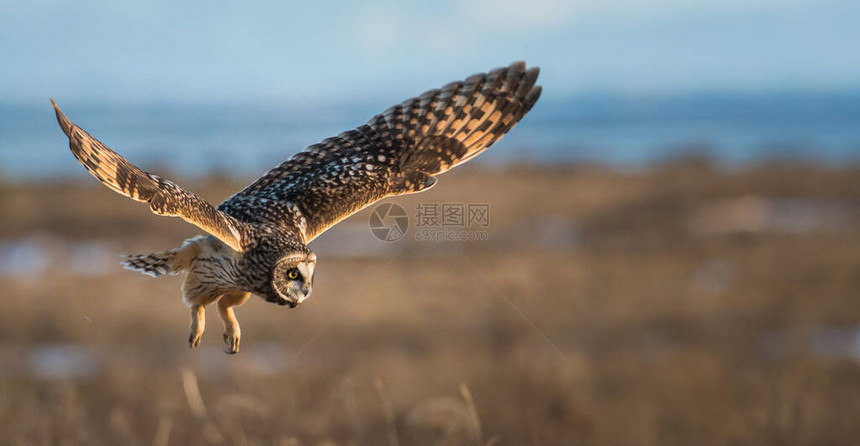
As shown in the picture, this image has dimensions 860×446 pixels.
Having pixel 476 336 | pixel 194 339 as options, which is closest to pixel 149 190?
pixel 194 339

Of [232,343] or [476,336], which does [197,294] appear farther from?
[476,336]

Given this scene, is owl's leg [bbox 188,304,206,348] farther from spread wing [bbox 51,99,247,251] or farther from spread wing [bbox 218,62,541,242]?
spread wing [bbox 218,62,541,242]

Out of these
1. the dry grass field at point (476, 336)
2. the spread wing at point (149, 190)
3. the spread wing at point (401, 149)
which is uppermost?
the spread wing at point (149, 190)

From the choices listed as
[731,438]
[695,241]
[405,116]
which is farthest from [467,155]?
[695,241]

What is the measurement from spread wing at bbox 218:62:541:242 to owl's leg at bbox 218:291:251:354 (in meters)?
0.83

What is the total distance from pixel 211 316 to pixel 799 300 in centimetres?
975

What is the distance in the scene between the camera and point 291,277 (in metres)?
2.43

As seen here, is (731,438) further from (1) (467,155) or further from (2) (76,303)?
(2) (76,303)

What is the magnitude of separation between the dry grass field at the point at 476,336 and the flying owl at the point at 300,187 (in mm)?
702

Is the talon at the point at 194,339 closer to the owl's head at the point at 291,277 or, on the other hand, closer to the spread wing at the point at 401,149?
the owl's head at the point at 291,277

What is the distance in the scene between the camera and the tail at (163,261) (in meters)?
2.53

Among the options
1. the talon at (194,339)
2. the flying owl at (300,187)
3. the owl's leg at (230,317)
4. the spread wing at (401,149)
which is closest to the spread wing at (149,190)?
the flying owl at (300,187)

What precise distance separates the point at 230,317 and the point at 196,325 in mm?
110

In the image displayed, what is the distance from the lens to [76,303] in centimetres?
1305
